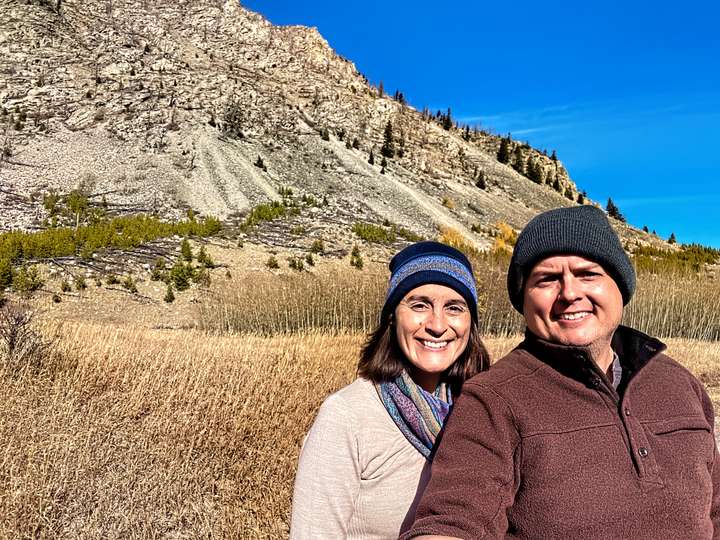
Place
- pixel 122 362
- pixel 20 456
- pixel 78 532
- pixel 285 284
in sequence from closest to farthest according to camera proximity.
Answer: pixel 78 532, pixel 20 456, pixel 122 362, pixel 285 284

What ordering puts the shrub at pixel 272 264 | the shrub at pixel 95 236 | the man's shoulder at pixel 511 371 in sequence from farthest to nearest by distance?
1. the shrub at pixel 272 264
2. the shrub at pixel 95 236
3. the man's shoulder at pixel 511 371

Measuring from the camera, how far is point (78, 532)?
374 cm

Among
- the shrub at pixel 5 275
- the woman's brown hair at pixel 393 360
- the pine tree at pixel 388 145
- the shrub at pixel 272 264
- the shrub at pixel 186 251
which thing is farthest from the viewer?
the pine tree at pixel 388 145

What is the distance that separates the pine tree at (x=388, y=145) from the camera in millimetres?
49406

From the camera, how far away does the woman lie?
5.70 feet

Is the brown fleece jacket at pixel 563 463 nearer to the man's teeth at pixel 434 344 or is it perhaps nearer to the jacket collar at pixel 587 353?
the jacket collar at pixel 587 353

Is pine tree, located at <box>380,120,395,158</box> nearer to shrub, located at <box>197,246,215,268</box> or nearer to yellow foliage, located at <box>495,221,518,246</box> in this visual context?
yellow foliage, located at <box>495,221,518,246</box>

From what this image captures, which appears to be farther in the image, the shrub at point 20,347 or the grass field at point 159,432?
the shrub at point 20,347

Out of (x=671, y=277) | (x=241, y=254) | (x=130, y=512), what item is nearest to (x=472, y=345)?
(x=130, y=512)

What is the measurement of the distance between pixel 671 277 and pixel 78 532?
64.7 feet

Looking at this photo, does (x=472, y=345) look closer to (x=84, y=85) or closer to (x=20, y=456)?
(x=20, y=456)

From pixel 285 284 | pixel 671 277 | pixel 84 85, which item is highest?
pixel 84 85

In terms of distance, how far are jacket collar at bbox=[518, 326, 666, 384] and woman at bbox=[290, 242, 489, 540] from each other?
390mm

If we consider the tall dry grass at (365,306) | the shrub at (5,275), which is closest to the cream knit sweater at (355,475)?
the tall dry grass at (365,306)
